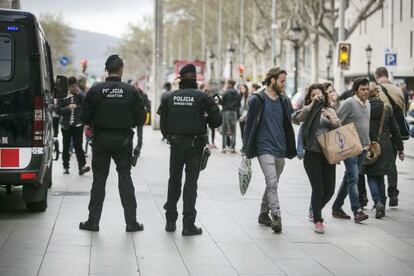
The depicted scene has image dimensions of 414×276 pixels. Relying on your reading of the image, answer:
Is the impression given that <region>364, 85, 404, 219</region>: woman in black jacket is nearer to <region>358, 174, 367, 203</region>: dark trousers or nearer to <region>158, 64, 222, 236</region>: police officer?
<region>358, 174, 367, 203</region>: dark trousers

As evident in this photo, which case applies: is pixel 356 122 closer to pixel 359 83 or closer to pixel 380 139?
pixel 359 83

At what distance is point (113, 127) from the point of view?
9.98 m

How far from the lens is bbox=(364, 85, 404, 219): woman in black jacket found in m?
12.0

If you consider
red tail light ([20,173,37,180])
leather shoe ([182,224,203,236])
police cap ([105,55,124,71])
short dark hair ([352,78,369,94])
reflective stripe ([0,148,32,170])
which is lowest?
leather shoe ([182,224,203,236])

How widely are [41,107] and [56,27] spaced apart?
100991 millimetres

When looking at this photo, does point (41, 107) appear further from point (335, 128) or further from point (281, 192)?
point (281, 192)

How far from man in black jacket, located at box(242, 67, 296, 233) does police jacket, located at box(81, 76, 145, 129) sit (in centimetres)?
117

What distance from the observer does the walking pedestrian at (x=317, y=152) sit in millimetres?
10406

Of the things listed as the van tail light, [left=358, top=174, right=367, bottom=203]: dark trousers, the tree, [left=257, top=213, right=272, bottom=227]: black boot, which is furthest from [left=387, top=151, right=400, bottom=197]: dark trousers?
the tree

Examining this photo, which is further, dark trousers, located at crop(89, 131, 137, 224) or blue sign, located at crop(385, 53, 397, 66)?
blue sign, located at crop(385, 53, 397, 66)

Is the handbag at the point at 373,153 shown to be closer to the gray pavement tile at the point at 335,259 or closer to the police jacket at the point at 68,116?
the gray pavement tile at the point at 335,259

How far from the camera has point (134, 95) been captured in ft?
32.7

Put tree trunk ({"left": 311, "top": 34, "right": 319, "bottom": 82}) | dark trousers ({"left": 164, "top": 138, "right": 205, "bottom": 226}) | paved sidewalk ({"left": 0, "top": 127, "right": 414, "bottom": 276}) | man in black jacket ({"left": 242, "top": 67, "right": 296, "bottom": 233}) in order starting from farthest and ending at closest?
1. tree trunk ({"left": 311, "top": 34, "right": 319, "bottom": 82})
2. man in black jacket ({"left": 242, "top": 67, "right": 296, "bottom": 233})
3. dark trousers ({"left": 164, "top": 138, "right": 205, "bottom": 226})
4. paved sidewalk ({"left": 0, "top": 127, "right": 414, "bottom": 276})

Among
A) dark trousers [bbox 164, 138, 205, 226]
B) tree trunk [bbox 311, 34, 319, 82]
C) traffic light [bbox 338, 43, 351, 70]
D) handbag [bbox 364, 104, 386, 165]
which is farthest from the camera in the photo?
tree trunk [bbox 311, 34, 319, 82]
